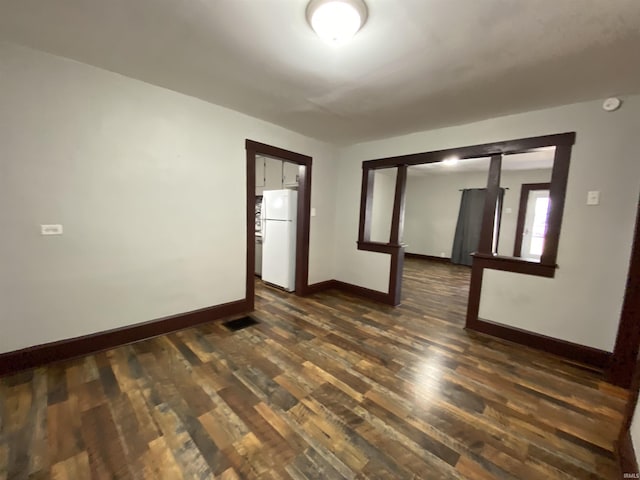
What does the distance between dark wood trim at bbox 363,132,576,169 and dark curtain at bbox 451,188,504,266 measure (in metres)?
3.91

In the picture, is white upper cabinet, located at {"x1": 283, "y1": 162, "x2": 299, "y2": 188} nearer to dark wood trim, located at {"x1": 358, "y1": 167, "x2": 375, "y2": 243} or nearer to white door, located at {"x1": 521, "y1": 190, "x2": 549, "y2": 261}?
dark wood trim, located at {"x1": 358, "y1": 167, "x2": 375, "y2": 243}

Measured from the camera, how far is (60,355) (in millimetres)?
2000

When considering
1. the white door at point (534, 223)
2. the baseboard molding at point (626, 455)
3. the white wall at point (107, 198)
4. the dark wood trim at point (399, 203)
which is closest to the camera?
the baseboard molding at point (626, 455)

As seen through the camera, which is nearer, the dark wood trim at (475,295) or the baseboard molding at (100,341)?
Answer: the baseboard molding at (100,341)

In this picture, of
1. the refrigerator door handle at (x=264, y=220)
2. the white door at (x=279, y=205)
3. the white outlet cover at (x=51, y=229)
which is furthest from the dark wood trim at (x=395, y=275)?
the white outlet cover at (x=51, y=229)

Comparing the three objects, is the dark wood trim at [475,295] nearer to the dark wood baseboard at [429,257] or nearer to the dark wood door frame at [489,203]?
the dark wood door frame at [489,203]

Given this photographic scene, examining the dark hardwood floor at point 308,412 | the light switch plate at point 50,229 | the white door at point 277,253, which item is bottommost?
the dark hardwood floor at point 308,412

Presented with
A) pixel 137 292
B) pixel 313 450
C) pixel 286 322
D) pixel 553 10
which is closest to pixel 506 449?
pixel 313 450

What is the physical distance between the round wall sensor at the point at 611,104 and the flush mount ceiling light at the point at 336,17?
91.6 inches

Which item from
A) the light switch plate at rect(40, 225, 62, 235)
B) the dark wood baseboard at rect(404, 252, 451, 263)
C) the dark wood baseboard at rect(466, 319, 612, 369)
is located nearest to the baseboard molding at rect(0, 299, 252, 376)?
the light switch plate at rect(40, 225, 62, 235)

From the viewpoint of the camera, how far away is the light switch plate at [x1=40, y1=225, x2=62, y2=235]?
1.89 m

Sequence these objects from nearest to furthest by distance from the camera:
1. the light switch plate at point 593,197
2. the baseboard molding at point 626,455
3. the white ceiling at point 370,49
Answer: the baseboard molding at point 626,455
the white ceiling at point 370,49
the light switch plate at point 593,197

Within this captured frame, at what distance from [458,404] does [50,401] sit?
106 inches

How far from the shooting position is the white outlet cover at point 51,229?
6.20 feet
